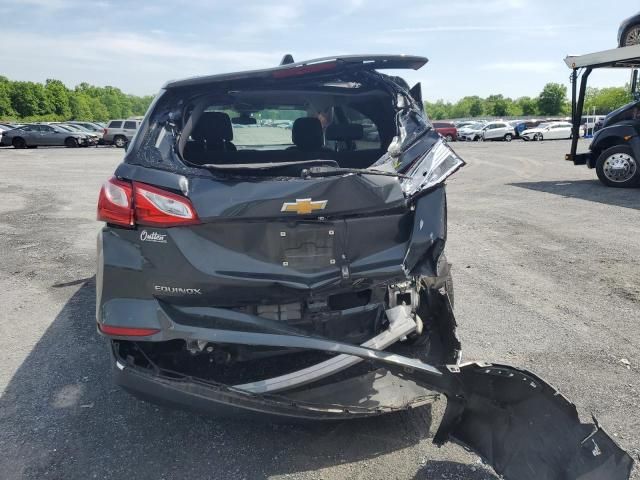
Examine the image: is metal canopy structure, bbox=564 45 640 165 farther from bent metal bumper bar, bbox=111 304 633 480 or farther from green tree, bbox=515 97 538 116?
green tree, bbox=515 97 538 116

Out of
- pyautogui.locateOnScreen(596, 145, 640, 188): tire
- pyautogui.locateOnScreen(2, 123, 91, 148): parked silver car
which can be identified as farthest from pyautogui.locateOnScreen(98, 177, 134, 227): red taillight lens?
pyautogui.locateOnScreen(2, 123, 91, 148): parked silver car

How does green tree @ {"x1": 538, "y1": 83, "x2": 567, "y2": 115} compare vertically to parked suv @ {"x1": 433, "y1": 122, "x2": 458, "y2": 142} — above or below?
above

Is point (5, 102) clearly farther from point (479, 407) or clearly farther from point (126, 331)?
point (479, 407)

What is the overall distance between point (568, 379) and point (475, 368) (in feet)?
4.19

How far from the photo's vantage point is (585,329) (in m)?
4.17

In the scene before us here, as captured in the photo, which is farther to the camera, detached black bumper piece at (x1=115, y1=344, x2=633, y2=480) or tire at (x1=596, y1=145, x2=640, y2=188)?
tire at (x1=596, y1=145, x2=640, y2=188)

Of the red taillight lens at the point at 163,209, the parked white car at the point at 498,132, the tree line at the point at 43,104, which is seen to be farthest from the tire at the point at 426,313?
the tree line at the point at 43,104

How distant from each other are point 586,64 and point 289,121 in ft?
34.5

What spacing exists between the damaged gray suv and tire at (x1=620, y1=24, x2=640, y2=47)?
1186 cm

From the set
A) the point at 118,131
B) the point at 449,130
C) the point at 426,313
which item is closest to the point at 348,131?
the point at 426,313

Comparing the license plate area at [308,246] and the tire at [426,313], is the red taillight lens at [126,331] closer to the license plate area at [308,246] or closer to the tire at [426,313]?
the license plate area at [308,246]

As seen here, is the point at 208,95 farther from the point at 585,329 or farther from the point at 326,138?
the point at 585,329

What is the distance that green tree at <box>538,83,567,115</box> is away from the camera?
84.1 m

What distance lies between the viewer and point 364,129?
12.4 feet
